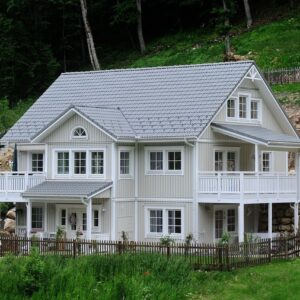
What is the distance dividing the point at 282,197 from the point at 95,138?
838cm

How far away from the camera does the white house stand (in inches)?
1695

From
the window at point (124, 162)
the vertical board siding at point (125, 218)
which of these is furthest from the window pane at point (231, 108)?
the vertical board siding at point (125, 218)

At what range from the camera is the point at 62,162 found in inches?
1777

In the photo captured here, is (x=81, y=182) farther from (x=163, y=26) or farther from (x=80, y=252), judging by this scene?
(x=163, y=26)

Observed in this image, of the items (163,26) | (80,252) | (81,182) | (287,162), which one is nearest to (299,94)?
(287,162)

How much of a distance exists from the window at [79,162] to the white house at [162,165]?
0.04 m

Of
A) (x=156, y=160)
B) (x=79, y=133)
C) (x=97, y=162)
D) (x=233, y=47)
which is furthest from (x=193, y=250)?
(x=233, y=47)

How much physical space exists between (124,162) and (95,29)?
48.9 m

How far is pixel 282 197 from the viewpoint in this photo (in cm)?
4412

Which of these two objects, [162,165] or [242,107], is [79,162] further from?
[242,107]

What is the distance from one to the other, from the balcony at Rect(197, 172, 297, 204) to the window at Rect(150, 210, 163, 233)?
89.8 inches

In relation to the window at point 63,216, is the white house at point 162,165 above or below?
above

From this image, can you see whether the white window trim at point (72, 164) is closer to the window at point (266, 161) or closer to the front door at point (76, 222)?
the front door at point (76, 222)

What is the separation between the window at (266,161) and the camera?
47594 mm
